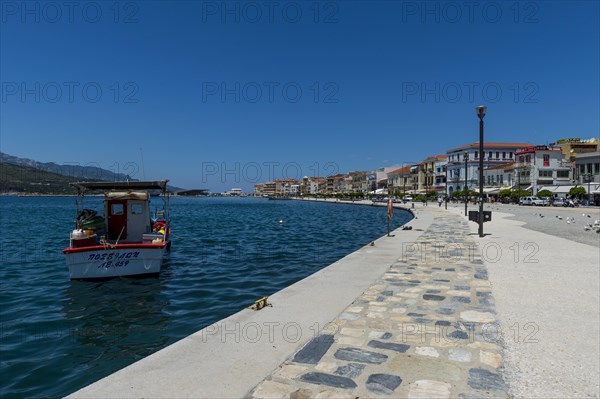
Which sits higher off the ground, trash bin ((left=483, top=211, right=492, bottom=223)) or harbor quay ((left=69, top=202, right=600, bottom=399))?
trash bin ((left=483, top=211, right=492, bottom=223))

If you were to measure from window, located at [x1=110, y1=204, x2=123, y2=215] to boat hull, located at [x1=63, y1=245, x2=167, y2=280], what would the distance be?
3.16 metres

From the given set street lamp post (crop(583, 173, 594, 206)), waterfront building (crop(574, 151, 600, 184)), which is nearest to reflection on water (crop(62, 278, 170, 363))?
street lamp post (crop(583, 173, 594, 206))

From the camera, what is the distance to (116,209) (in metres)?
14.7

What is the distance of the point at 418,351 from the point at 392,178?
133 m

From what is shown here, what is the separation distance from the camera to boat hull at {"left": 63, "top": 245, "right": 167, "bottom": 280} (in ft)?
38.1

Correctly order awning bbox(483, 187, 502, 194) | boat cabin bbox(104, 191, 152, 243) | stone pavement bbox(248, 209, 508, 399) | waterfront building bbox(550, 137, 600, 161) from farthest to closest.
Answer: awning bbox(483, 187, 502, 194), waterfront building bbox(550, 137, 600, 161), boat cabin bbox(104, 191, 152, 243), stone pavement bbox(248, 209, 508, 399)

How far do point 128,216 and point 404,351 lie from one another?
41.9 feet

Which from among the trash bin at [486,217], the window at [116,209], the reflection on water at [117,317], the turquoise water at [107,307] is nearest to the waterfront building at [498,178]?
the trash bin at [486,217]

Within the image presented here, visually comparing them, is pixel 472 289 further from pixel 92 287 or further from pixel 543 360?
pixel 92 287

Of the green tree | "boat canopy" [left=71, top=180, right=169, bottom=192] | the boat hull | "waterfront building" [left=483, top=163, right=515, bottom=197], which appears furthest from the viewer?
"waterfront building" [left=483, top=163, right=515, bottom=197]

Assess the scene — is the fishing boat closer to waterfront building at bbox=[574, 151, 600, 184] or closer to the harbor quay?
the harbor quay

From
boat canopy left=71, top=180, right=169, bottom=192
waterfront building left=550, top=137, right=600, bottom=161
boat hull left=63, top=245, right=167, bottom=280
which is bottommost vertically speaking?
boat hull left=63, top=245, right=167, bottom=280

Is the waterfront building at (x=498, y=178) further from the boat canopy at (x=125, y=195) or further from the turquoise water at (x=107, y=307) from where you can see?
the boat canopy at (x=125, y=195)

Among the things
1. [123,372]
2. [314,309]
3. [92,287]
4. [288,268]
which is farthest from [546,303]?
[92,287]
